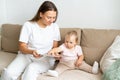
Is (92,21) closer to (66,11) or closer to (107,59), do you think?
(66,11)

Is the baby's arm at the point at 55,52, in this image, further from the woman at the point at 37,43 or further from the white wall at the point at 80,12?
the white wall at the point at 80,12

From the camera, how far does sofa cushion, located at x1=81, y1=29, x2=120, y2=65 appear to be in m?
2.32

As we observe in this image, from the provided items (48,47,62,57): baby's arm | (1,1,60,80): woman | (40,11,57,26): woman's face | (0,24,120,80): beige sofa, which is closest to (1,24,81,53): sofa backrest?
(0,24,120,80): beige sofa

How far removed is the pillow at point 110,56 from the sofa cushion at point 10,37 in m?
1.08

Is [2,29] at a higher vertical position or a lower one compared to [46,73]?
higher

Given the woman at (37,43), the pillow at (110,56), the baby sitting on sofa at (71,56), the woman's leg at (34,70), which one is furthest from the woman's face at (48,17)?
the pillow at (110,56)

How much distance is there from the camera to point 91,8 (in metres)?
2.65

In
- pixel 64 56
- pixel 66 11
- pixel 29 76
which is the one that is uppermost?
pixel 66 11

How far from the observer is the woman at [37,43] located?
85.7 inches

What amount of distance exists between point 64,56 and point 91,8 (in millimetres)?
739

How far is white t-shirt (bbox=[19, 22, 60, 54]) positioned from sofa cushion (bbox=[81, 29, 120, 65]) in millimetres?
392

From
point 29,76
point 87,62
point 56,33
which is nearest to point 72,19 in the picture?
point 56,33

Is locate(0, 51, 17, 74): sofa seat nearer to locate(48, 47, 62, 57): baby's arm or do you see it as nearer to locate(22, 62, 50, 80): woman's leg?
locate(22, 62, 50, 80): woman's leg

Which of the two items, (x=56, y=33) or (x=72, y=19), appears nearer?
(x=56, y=33)
